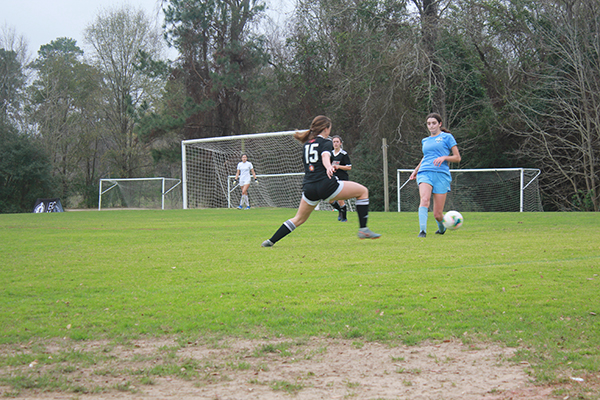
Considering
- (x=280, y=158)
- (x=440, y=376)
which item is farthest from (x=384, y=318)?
(x=280, y=158)

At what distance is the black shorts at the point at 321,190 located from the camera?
285 inches

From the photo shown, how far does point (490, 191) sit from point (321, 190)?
58.0 feet

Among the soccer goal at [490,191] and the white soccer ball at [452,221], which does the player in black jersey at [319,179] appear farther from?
the soccer goal at [490,191]

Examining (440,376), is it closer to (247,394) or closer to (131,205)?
(247,394)

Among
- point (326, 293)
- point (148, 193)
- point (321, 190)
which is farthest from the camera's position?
point (148, 193)

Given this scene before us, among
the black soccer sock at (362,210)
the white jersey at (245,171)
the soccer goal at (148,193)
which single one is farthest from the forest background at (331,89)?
the black soccer sock at (362,210)

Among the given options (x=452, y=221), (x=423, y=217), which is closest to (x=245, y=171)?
(x=452, y=221)

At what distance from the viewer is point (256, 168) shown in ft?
88.8

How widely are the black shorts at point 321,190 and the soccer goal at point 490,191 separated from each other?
15529 mm

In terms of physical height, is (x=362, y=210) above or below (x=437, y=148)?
below

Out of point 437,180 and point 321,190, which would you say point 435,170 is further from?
point 321,190

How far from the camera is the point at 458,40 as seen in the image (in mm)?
24391

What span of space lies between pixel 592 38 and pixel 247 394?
25331 mm

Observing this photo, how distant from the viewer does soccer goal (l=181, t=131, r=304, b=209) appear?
25.3 metres
